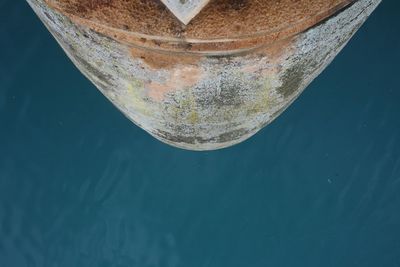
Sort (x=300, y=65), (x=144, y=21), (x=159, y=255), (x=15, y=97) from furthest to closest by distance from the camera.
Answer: (x=159, y=255), (x=15, y=97), (x=300, y=65), (x=144, y=21)

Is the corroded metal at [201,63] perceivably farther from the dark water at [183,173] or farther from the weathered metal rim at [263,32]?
the dark water at [183,173]

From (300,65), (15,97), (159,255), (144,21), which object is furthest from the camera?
(159,255)

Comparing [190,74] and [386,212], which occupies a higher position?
[386,212]

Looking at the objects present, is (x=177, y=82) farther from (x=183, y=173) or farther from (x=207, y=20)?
(x=183, y=173)

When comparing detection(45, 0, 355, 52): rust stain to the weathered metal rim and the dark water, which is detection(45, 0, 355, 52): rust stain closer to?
the weathered metal rim

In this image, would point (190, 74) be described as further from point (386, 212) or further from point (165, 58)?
point (386, 212)

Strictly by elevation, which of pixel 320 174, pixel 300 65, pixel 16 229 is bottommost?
pixel 300 65

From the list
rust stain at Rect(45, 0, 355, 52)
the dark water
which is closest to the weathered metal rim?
rust stain at Rect(45, 0, 355, 52)

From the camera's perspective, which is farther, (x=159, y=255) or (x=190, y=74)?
(x=159, y=255)

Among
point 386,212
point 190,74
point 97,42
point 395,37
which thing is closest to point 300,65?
point 190,74
